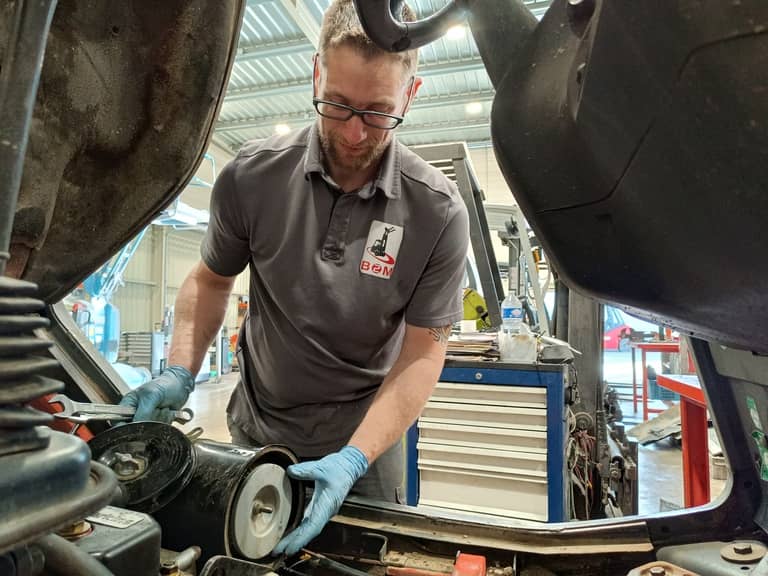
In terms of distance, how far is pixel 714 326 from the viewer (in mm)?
451

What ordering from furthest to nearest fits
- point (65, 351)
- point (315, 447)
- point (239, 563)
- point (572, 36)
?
1. point (315, 447)
2. point (65, 351)
3. point (239, 563)
4. point (572, 36)

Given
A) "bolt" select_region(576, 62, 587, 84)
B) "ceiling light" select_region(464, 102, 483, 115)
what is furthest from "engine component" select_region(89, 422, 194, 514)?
"ceiling light" select_region(464, 102, 483, 115)

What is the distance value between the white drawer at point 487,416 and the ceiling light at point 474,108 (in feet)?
15.8

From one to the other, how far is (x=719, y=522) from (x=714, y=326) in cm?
50

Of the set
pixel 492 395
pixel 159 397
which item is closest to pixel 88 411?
pixel 159 397

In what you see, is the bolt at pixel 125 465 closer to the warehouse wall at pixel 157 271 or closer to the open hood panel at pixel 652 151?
the open hood panel at pixel 652 151

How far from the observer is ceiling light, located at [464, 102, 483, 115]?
6.19 metres

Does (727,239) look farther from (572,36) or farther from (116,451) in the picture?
(116,451)

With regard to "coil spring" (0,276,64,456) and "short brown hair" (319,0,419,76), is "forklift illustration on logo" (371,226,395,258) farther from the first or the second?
"coil spring" (0,276,64,456)

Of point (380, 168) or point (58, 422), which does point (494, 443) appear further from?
point (58, 422)

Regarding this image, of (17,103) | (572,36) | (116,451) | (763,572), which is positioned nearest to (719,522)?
(763,572)

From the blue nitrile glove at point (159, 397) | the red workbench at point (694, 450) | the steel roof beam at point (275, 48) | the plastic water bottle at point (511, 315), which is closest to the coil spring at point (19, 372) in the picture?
the blue nitrile glove at point (159, 397)

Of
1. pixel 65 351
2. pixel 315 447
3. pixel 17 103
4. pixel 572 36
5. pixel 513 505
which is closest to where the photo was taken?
pixel 17 103

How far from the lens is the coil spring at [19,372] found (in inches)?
10.6
